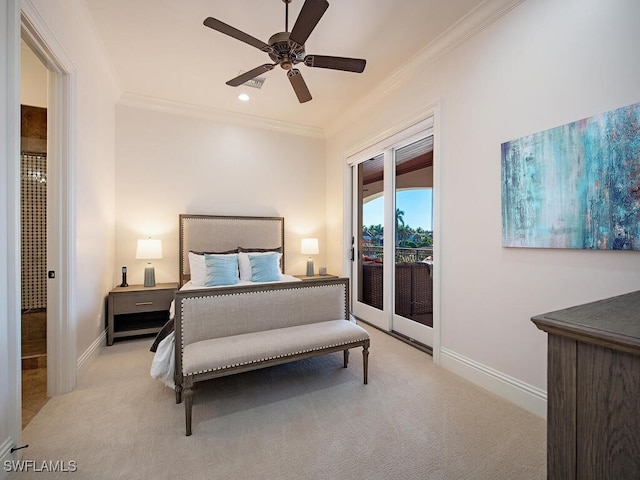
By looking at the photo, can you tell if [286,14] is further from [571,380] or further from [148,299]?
Answer: [148,299]

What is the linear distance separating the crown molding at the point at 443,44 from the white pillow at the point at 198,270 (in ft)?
9.84

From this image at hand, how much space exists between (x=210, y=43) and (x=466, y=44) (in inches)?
93.4

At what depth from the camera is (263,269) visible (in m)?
3.87

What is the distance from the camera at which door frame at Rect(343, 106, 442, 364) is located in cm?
287

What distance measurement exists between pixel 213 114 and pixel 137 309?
2919 mm

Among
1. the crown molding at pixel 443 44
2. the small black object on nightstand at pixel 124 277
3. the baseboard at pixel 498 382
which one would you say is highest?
the crown molding at pixel 443 44

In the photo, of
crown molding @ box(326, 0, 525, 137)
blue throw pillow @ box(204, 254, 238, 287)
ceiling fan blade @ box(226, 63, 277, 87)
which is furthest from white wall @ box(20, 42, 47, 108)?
crown molding @ box(326, 0, 525, 137)

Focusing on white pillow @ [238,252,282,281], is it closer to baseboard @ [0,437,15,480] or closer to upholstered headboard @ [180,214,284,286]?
upholstered headboard @ [180,214,284,286]

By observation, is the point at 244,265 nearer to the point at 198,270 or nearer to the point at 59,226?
the point at 198,270

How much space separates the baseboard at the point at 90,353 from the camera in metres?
2.57

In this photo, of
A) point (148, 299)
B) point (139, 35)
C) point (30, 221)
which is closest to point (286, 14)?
point (139, 35)

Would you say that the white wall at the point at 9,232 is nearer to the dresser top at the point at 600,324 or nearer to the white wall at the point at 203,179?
the dresser top at the point at 600,324

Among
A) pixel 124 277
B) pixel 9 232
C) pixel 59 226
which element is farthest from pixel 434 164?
pixel 124 277

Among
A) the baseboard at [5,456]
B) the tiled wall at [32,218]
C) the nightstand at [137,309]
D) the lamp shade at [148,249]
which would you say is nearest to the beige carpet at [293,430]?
the baseboard at [5,456]
